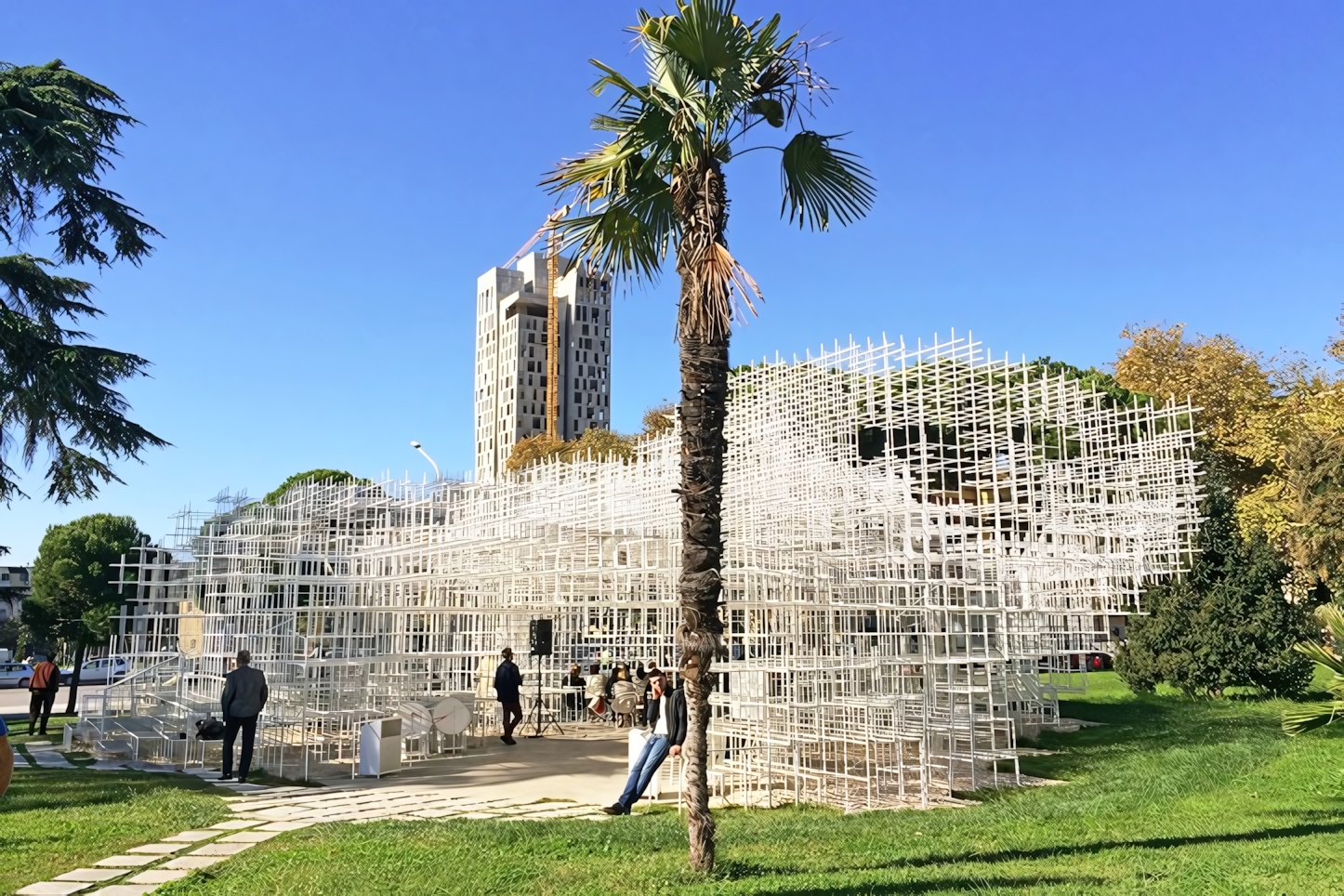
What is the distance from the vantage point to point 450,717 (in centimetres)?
1275

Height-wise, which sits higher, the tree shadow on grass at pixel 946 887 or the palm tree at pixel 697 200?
the palm tree at pixel 697 200

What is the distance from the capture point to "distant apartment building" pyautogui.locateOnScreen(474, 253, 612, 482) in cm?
8838

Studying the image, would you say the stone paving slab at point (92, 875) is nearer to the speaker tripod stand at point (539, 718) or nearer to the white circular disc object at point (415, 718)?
the white circular disc object at point (415, 718)

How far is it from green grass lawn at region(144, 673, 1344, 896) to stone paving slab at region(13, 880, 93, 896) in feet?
1.80

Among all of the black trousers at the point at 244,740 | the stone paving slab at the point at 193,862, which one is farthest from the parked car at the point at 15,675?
the stone paving slab at the point at 193,862

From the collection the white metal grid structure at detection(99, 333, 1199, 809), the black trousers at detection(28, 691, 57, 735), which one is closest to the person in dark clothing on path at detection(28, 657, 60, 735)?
the black trousers at detection(28, 691, 57, 735)

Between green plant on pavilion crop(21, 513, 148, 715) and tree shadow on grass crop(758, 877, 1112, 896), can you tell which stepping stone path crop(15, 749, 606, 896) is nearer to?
tree shadow on grass crop(758, 877, 1112, 896)

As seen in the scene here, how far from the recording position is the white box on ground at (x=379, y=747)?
10703 mm

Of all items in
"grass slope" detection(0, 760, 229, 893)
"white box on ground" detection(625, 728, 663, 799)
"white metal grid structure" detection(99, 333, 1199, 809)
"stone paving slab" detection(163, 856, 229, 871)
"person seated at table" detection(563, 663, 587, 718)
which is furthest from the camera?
"person seated at table" detection(563, 663, 587, 718)

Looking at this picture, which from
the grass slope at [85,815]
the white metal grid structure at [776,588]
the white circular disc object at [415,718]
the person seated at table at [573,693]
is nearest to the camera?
the grass slope at [85,815]

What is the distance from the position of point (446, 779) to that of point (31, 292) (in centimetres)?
1009

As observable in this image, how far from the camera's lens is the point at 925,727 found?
9297 mm

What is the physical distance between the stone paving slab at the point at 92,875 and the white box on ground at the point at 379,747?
170 inches

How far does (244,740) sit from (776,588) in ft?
18.5
